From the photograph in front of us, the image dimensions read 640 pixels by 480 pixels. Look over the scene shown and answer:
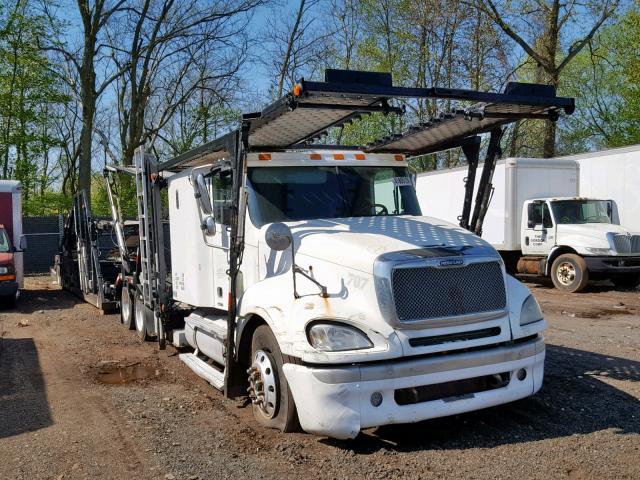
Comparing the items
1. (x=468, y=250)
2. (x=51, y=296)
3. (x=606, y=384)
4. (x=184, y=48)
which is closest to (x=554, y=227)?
(x=606, y=384)

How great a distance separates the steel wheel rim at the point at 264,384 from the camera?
496 centimetres

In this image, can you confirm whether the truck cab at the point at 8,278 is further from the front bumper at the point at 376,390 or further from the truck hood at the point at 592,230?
the truck hood at the point at 592,230

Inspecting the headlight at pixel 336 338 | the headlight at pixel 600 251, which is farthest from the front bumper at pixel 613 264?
the headlight at pixel 336 338

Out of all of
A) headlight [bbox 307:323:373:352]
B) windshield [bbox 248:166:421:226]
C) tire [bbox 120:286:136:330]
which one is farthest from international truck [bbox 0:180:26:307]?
headlight [bbox 307:323:373:352]

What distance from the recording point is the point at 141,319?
9.48 m

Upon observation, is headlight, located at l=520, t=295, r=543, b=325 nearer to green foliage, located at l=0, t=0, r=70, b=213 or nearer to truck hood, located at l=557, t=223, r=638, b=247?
truck hood, located at l=557, t=223, r=638, b=247

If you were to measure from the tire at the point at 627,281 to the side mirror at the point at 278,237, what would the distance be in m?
13.1

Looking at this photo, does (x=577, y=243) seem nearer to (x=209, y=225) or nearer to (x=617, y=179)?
(x=617, y=179)

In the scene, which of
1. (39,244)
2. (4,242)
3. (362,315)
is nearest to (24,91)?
(39,244)

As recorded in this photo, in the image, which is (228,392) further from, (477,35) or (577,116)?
(577,116)

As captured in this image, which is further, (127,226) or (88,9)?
(88,9)

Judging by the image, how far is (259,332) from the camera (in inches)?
205

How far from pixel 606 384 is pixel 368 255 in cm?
322

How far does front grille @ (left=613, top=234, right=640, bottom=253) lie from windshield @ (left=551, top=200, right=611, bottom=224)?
46.3 inches
